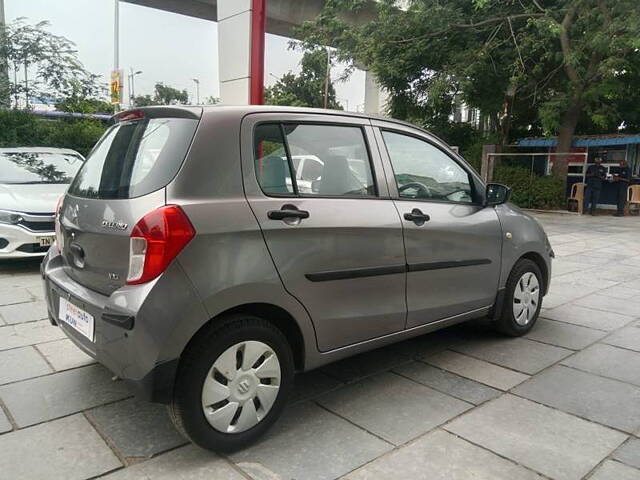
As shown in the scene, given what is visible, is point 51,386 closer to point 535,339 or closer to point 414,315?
point 414,315

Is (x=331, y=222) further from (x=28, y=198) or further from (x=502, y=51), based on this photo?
(x=502, y=51)

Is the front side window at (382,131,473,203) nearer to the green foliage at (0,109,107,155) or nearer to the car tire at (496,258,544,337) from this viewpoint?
the car tire at (496,258,544,337)

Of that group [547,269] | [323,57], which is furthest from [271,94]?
[547,269]

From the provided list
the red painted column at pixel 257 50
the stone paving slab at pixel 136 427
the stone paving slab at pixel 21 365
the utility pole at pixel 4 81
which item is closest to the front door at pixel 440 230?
the stone paving slab at pixel 136 427

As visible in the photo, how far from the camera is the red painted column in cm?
679

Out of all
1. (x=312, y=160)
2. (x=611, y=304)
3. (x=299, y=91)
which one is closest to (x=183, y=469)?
(x=312, y=160)

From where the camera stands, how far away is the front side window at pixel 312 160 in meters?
2.67

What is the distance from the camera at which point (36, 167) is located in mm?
7340

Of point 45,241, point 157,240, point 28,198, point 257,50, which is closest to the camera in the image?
point 157,240

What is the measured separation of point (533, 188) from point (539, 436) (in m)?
14.1

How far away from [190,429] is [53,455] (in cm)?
68

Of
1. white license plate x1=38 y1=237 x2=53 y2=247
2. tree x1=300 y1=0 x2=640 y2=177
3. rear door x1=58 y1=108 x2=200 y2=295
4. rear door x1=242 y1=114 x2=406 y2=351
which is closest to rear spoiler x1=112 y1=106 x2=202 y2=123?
rear door x1=58 y1=108 x2=200 y2=295

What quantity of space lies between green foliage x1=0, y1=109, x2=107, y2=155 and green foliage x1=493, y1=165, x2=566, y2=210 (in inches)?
464

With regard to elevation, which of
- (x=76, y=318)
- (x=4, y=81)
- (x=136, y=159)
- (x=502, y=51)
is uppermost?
(x=502, y=51)
